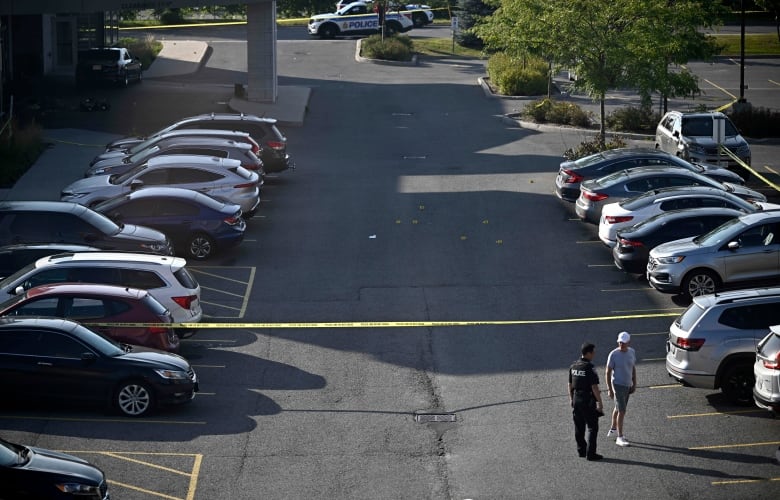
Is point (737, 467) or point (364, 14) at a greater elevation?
point (364, 14)

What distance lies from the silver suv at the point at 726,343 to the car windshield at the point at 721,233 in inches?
185

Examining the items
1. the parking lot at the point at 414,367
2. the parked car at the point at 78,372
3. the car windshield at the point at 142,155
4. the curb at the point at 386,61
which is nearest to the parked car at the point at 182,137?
the car windshield at the point at 142,155

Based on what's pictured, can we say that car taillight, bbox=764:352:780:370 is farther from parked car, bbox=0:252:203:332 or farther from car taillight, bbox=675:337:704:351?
parked car, bbox=0:252:203:332

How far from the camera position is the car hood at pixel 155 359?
15.2 m

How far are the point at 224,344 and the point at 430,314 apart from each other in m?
3.85

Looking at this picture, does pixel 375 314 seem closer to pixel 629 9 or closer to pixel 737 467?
pixel 737 467

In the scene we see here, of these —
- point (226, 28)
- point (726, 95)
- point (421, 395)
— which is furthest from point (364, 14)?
→ point (421, 395)

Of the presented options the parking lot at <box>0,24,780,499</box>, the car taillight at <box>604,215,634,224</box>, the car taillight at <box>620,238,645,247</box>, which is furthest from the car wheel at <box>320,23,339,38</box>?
the car taillight at <box>620,238,645,247</box>

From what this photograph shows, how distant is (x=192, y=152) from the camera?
91.5ft

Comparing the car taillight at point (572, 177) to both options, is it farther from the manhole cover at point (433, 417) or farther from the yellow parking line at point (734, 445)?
the yellow parking line at point (734, 445)

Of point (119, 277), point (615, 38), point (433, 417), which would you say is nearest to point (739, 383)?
point (433, 417)

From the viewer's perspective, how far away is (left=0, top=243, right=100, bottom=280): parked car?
1938 cm

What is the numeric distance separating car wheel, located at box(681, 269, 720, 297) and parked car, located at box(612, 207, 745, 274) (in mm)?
1470

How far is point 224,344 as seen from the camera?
724 inches
